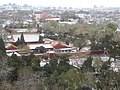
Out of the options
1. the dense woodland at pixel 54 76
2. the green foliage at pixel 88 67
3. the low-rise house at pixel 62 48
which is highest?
the dense woodland at pixel 54 76

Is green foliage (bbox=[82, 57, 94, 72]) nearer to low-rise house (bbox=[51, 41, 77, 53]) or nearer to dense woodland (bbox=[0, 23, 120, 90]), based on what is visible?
dense woodland (bbox=[0, 23, 120, 90])

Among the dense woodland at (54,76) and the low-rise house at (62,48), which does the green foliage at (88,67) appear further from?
the low-rise house at (62,48)

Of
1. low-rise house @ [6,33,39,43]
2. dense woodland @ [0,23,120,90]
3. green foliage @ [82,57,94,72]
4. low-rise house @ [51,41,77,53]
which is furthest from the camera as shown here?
low-rise house @ [6,33,39,43]

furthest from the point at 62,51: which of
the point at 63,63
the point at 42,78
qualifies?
the point at 42,78

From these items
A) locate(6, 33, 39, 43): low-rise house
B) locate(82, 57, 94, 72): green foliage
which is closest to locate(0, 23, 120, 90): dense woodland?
locate(82, 57, 94, 72): green foliage

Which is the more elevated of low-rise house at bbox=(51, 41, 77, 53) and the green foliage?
the green foliage

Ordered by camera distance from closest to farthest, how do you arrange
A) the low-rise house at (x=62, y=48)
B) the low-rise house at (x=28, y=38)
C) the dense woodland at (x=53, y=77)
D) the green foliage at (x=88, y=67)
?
the dense woodland at (x=53, y=77) < the green foliage at (x=88, y=67) < the low-rise house at (x=62, y=48) < the low-rise house at (x=28, y=38)

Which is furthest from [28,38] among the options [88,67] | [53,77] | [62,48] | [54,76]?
[53,77]

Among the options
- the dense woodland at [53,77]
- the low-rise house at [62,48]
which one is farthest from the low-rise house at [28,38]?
the dense woodland at [53,77]

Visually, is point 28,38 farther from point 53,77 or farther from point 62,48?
point 53,77

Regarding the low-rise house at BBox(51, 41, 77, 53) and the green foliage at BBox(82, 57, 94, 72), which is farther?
the low-rise house at BBox(51, 41, 77, 53)

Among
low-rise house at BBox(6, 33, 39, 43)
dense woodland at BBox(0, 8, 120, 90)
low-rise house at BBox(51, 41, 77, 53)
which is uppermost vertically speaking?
dense woodland at BBox(0, 8, 120, 90)
